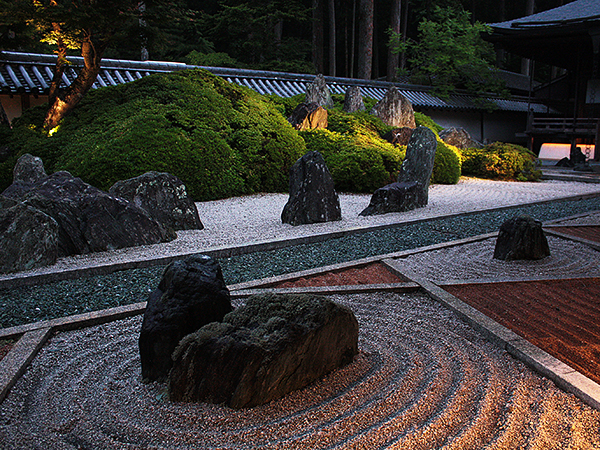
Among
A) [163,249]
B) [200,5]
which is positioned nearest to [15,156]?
[163,249]

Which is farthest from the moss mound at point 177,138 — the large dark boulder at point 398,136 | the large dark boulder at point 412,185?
the large dark boulder at point 398,136

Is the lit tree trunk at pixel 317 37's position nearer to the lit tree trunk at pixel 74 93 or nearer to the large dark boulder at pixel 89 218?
the lit tree trunk at pixel 74 93

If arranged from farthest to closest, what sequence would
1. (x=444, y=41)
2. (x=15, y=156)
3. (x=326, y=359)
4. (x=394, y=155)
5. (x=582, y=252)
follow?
(x=444, y=41)
(x=394, y=155)
(x=15, y=156)
(x=582, y=252)
(x=326, y=359)

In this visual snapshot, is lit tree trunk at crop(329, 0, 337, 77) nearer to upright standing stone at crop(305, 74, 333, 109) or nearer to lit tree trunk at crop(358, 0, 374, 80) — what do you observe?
lit tree trunk at crop(358, 0, 374, 80)

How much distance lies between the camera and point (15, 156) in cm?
838

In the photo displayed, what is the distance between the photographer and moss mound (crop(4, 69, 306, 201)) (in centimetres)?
769

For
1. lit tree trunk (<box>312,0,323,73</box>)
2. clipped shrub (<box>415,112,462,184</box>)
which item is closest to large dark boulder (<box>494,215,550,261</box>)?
clipped shrub (<box>415,112,462,184</box>)

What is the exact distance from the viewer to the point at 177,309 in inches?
96.1

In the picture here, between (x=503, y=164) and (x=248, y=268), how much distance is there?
389 inches

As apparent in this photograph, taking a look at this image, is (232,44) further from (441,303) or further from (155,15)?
(441,303)

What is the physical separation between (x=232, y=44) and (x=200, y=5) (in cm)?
655

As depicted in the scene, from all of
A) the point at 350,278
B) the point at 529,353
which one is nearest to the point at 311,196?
the point at 350,278

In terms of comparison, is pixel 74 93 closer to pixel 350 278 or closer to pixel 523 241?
pixel 350 278

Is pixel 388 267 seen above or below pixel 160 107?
below
